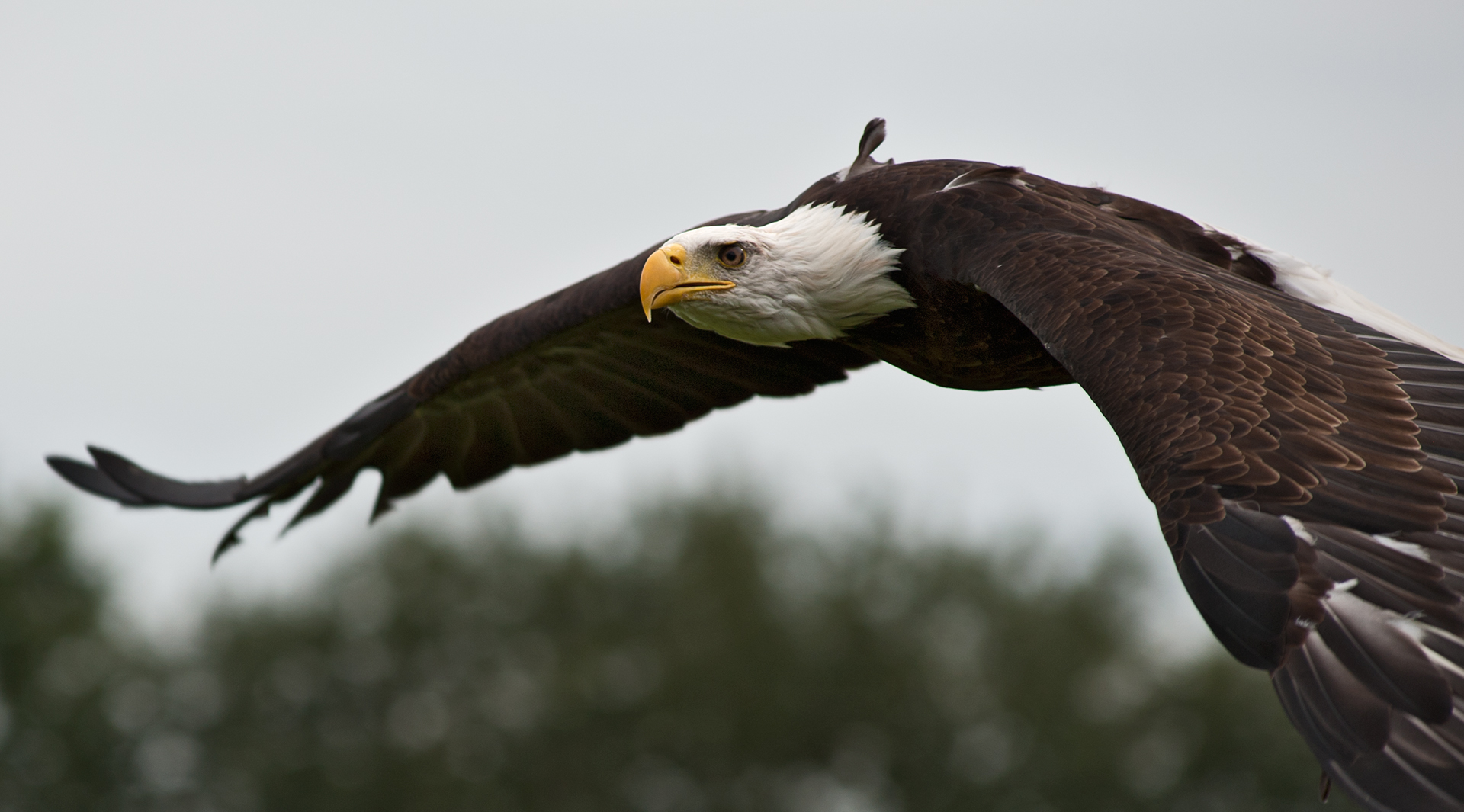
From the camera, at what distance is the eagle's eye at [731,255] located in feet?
22.0

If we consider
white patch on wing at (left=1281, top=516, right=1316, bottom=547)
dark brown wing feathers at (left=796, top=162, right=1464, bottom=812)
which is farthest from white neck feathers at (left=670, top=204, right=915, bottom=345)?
white patch on wing at (left=1281, top=516, right=1316, bottom=547)

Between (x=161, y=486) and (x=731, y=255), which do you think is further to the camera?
(x=161, y=486)

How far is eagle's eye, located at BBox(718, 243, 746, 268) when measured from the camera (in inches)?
264

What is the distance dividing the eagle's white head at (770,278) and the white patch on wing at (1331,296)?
140cm

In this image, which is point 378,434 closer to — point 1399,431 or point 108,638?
point 1399,431

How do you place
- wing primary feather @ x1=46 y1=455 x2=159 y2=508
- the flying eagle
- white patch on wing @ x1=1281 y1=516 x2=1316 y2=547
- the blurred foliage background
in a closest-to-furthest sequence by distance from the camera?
the flying eagle, white patch on wing @ x1=1281 y1=516 x2=1316 y2=547, wing primary feather @ x1=46 y1=455 x2=159 y2=508, the blurred foliage background

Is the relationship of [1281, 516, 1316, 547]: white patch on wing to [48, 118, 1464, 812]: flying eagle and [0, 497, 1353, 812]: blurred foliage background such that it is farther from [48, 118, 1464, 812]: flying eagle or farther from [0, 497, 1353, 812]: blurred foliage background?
[0, 497, 1353, 812]: blurred foliage background

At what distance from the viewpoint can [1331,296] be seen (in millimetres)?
6543

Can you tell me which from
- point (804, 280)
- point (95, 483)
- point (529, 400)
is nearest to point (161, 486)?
point (95, 483)

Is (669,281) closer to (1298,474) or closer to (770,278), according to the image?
(770,278)

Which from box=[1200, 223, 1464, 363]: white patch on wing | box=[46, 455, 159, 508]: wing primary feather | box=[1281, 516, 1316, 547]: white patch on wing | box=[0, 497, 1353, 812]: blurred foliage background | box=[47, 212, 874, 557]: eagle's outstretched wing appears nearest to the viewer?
box=[1281, 516, 1316, 547]: white patch on wing

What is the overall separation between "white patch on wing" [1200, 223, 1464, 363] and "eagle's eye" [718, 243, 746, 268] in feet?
5.74

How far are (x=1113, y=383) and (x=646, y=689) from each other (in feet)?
94.0

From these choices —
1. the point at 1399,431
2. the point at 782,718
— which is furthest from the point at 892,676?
the point at 1399,431
